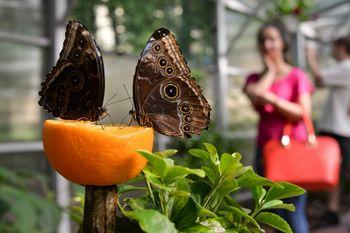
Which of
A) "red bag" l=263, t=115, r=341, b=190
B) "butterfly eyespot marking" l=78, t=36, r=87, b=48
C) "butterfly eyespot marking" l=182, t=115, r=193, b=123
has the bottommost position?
"red bag" l=263, t=115, r=341, b=190

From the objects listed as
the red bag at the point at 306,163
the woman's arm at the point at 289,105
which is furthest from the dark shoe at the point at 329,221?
the red bag at the point at 306,163

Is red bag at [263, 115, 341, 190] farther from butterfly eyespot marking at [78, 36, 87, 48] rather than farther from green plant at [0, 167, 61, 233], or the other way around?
butterfly eyespot marking at [78, 36, 87, 48]

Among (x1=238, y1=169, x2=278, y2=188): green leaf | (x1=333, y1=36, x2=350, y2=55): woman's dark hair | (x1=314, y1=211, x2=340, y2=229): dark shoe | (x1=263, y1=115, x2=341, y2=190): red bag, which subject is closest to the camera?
(x1=238, y1=169, x2=278, y2=188): green leaf

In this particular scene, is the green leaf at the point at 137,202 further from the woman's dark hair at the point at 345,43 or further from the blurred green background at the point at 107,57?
the woman's dark hair at the point at 345,43

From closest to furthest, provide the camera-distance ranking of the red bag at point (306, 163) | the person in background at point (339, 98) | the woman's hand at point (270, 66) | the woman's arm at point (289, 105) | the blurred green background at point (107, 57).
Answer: the red bag at point (306, 163)
the woman's arm at point (289, 105)
the woman's hand at point (270, 66)
the blurred green background at point (107, 57)
the person in background at point (339, 98)

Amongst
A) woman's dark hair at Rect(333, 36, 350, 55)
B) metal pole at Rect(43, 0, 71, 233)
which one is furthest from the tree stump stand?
woman's dark hair at Rect(333, 36, 350, 55)

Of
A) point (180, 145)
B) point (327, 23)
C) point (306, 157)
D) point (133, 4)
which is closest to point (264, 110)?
point (306, 157)

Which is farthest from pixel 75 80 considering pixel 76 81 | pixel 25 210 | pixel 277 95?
pixel 277 95

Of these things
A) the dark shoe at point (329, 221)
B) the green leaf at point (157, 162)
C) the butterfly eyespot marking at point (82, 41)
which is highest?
the butterfly eyespot marking at point (82, 41)
